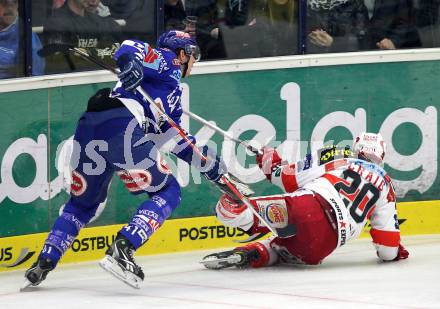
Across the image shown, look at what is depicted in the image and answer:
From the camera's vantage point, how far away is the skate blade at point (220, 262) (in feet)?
24.4

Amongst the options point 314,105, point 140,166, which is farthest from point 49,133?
point 314,105

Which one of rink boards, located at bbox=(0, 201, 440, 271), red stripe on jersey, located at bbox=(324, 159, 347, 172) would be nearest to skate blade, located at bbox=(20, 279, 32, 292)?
rink boards, located at bbox=(0, 201, 440, 271)

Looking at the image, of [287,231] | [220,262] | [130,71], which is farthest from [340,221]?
[130,71]

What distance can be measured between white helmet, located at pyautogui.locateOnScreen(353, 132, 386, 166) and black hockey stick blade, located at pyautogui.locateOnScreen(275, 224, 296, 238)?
0.71 m

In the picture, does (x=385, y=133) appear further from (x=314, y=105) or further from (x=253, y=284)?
(x=253, y=284)

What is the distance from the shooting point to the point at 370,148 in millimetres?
7684

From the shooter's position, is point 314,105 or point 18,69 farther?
point 314,105

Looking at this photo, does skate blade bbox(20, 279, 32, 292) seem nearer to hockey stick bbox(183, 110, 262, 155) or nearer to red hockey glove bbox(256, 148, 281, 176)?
hockey stick bbox(183, 110, 262, 155)

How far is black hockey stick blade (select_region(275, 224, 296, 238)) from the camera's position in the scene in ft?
24.2

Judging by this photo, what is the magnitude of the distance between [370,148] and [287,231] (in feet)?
2.61

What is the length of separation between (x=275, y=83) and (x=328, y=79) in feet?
1.47

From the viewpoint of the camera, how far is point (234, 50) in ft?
28.8

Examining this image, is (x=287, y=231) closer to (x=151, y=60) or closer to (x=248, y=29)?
(x=151, y=60)

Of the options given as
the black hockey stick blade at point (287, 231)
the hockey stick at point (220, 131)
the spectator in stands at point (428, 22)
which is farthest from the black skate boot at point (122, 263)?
the spectator in stands at point (428, 22)
